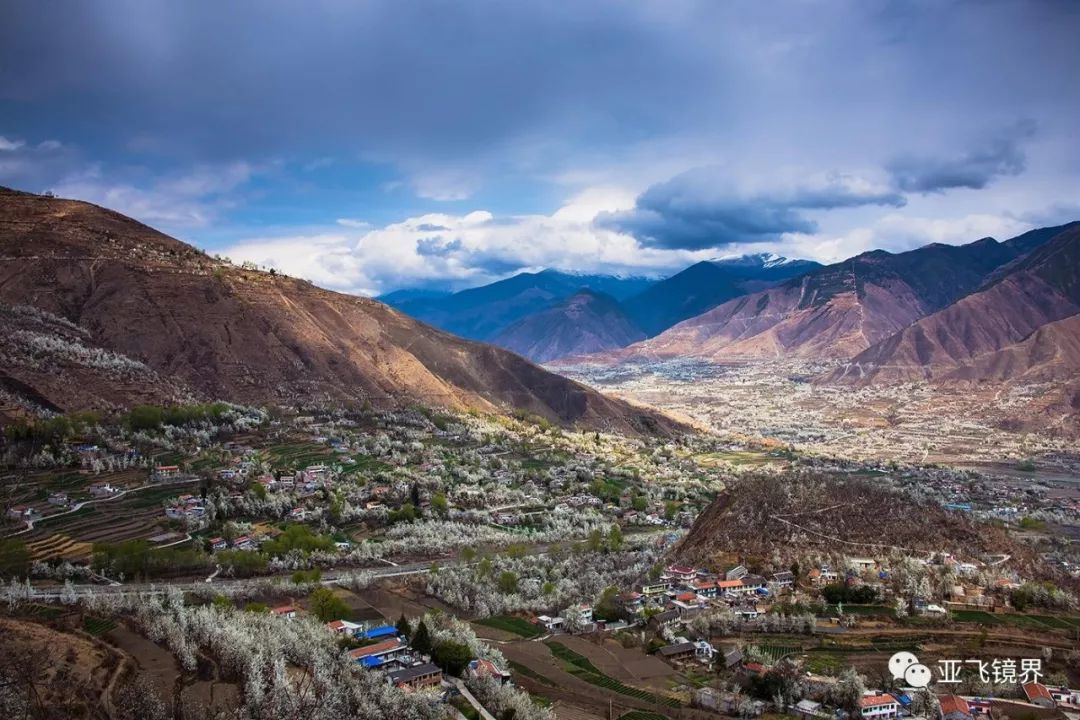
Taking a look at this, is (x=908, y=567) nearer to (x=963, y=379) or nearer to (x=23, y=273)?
(x=23, y=273)

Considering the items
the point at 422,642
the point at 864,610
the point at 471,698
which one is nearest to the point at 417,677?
the point at 471,698

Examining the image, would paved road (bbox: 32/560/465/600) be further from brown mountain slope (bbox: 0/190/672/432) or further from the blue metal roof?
brown mountain slope (bbox: 0/190/672/432)

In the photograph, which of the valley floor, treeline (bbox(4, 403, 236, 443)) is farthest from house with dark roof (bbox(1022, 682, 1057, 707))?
the valley floor

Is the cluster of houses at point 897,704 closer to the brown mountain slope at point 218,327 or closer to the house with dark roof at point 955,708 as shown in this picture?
the house with dark roof at point 955,708

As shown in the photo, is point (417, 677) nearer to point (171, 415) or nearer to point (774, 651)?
point (774, 651)

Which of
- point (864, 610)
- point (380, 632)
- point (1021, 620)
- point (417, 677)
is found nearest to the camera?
point (417, 677)

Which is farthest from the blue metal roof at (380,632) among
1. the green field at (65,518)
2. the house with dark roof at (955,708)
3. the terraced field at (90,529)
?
the green field at (65,518)

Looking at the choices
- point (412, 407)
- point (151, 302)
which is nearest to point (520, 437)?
point (412, 407)
